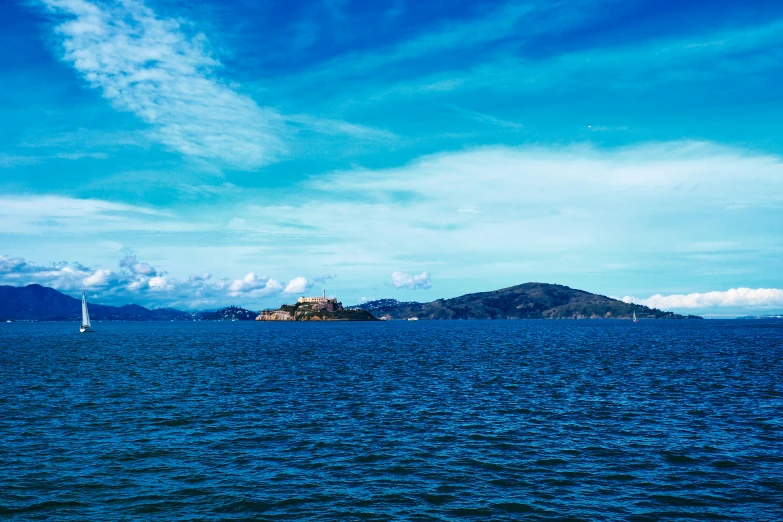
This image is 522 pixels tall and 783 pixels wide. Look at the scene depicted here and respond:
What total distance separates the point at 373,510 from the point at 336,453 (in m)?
10.8

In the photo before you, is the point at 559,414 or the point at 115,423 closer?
the point at 115,423

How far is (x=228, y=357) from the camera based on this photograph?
12431 centimetres

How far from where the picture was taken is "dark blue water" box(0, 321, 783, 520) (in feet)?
101

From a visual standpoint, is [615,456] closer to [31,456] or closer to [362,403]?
[362,403]

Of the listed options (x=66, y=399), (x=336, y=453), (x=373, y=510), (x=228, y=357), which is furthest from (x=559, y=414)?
(x=228, y=357)

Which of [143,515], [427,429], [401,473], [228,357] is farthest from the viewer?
[228,357]

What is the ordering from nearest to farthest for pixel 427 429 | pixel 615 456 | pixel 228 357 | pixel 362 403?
1. pixel 615 456
2. pixel 427 429
3. pixel 362 403
4. pixel 228 357

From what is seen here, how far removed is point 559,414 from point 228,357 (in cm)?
8845

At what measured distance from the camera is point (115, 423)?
50344 millimetres

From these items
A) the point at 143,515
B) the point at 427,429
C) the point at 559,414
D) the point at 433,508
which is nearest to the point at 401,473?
the point at 433,508

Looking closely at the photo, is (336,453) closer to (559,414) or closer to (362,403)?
(362,403)

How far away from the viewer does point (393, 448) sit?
41.7 meters

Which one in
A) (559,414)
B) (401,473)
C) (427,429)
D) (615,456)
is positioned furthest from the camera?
(559,414)

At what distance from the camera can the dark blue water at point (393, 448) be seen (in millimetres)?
30766
